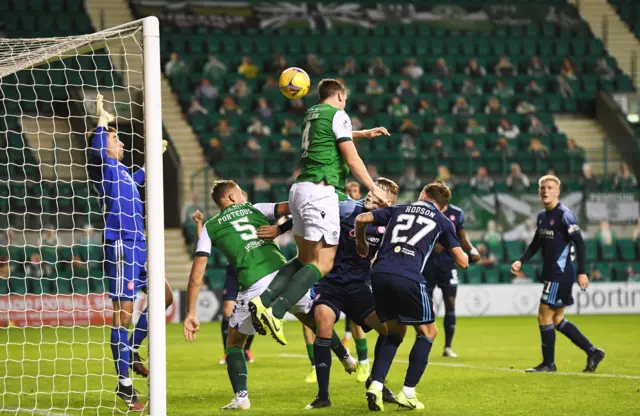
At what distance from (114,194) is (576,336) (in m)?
5.10

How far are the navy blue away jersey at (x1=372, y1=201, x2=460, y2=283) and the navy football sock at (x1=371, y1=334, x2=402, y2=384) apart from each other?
50 cm

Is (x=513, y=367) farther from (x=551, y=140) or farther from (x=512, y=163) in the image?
(x=551, y=140)

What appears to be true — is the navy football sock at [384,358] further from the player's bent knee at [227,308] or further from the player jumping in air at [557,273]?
the player's bent knee at [227,308]

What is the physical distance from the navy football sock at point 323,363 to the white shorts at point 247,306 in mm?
282

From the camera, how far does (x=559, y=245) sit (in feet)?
34.1

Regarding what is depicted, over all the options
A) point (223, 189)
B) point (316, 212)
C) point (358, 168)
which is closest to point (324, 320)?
point (316, 212)

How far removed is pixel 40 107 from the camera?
22625mm

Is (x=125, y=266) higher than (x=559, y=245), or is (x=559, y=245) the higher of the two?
(x=125, y=266)

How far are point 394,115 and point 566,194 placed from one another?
524 centimetres

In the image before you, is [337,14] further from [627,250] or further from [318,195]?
[318,195]

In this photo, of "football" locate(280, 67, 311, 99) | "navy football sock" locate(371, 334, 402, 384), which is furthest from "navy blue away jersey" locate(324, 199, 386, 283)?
"football" locate(280, 67, 311, 99)

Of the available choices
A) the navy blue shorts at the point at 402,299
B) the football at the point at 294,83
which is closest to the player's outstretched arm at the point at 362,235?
the navy blue shorts at the point at 402,299

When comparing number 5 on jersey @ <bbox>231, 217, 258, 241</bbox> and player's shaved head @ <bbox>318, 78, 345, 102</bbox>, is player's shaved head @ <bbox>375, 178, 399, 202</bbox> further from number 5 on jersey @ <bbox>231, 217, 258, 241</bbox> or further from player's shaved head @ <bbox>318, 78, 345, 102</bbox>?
number 5 on jersey @ <bbox>231, 217, 258, 241</bbox>

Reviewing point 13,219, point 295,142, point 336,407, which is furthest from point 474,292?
A: point 336,407
